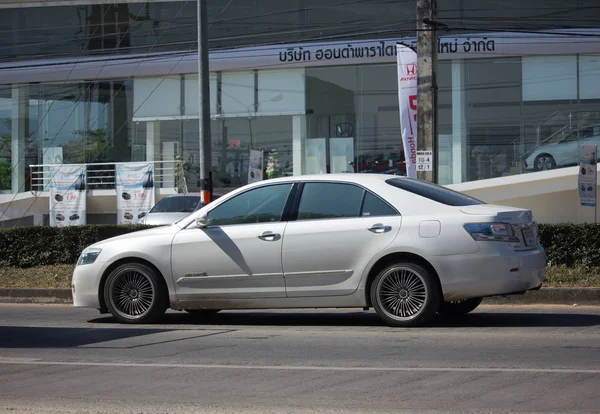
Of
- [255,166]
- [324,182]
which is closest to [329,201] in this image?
[324,182]

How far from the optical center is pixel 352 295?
368 inches

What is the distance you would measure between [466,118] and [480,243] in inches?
710

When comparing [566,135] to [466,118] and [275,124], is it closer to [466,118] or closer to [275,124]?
[466,118]

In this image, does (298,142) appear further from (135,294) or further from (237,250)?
(237,250)

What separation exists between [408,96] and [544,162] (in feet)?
32.4

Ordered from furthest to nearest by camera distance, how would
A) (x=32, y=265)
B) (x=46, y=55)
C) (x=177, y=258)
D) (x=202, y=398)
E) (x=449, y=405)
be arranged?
1. (x=46, y=55)
2. (x=32, y=265)
3. (x=177, y=258)
4. (x=202, y=398)
5. (x=449, y=405)

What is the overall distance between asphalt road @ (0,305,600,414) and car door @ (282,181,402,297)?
0.55m

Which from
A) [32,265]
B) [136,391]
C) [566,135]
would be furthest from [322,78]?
[136,391]

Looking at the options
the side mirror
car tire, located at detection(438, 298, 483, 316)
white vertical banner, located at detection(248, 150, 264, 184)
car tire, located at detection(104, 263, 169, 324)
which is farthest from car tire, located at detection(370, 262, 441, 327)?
white vertical banner, located at detection(248, 150, 264, 184)

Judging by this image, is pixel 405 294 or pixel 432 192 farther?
pixel 432 192

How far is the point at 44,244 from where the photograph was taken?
1647 centimetres

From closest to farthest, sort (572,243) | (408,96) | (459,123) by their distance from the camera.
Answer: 1. (572,243)
2. (408,96)
3. (459,123)

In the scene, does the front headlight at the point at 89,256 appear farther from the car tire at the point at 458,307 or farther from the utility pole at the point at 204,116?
the utility pole at the point at 204,116

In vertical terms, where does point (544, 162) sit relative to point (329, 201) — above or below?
above
